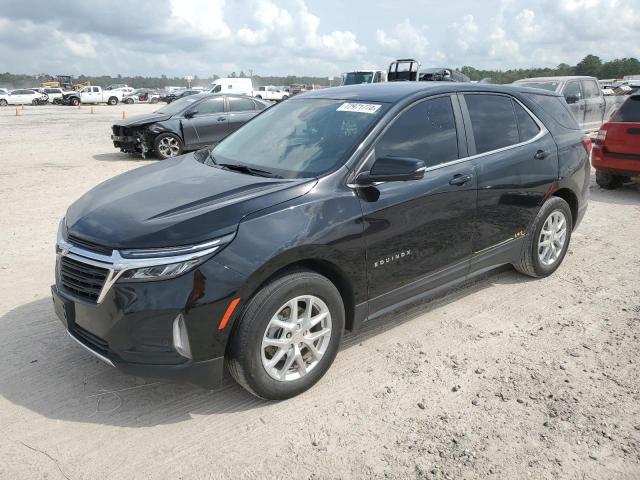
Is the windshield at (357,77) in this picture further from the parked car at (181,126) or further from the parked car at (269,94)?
the parked car at (269,94)

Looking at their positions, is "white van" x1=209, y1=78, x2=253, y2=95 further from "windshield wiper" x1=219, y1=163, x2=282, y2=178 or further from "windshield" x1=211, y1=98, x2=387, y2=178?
"windshield wiper" x1=219, y1=163, x2=282, y2=178

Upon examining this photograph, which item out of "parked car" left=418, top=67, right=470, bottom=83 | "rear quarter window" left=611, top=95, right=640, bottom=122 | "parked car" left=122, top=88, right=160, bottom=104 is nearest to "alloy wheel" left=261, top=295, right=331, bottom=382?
"rear quarter window" left=611, top=95, right=640, bottom=122

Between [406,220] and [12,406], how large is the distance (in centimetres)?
267

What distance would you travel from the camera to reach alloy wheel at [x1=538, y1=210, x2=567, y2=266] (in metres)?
4.79

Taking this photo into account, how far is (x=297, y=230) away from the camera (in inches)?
116

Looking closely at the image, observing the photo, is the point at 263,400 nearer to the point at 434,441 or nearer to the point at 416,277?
the point at 434,441

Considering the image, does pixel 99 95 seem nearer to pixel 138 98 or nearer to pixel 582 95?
Result: pixel 138 98

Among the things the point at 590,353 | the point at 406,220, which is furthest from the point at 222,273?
the point at 590,353

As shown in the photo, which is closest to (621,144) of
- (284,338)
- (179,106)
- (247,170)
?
(247,170)

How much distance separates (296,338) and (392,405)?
27.4 inches

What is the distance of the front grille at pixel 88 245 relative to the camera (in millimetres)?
2797

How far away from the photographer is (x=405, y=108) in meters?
A: 3.63

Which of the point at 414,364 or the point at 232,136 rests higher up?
the point at 232,136

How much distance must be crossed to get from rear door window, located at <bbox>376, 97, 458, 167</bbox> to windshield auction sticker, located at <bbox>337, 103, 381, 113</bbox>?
0.19 m
